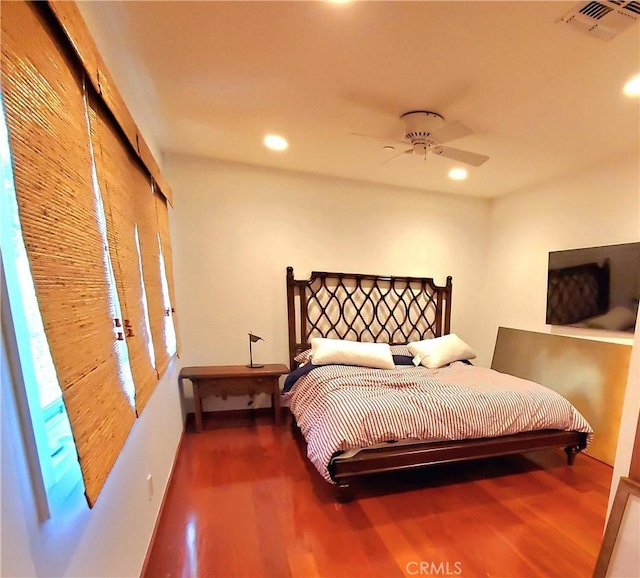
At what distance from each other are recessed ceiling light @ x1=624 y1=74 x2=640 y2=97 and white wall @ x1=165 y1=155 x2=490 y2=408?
7.08 ft

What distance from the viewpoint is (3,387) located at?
66 cm

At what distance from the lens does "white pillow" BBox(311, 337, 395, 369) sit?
10.2 feet

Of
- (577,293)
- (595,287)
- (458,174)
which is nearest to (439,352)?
(577,293)

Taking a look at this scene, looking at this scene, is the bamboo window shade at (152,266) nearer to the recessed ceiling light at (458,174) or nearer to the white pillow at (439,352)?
the white pillow at (439,352)

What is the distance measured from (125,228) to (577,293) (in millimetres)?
3746

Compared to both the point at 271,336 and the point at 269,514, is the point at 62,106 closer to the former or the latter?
the point at 269,514

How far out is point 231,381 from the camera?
313 centimetres

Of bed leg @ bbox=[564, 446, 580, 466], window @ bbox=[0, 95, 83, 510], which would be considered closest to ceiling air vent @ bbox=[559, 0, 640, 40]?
window @ bbox=[0, 95, 83, 510]

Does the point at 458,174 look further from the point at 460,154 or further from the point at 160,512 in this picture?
the point at 160,512

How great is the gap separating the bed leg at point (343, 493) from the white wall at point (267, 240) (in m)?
1.63

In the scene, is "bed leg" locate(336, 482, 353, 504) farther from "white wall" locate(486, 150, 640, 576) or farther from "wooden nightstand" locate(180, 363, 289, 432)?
"white wall" locate(486, 150, 640, 576)

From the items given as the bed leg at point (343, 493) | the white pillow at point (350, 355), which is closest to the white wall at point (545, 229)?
the white pillow at point (350, 355)

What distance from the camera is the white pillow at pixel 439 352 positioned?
11.0 ft

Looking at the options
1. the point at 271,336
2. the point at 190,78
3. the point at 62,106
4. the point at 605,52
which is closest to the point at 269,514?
the point at 271,336
